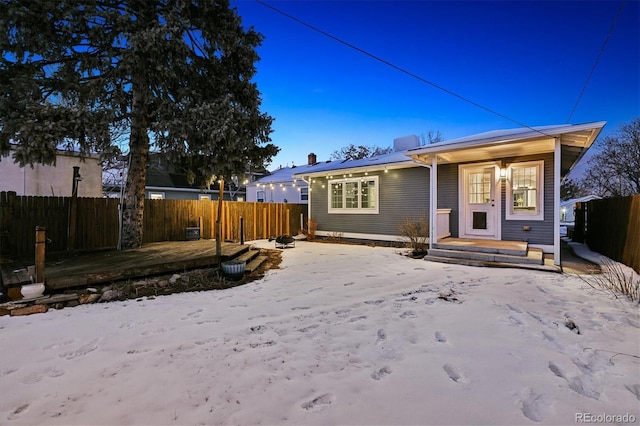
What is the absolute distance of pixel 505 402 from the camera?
190 cm

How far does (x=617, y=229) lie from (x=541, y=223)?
152 cm

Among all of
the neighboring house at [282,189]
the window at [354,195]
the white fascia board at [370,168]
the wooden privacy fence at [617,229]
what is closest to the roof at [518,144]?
the white fascia board at [370,168]

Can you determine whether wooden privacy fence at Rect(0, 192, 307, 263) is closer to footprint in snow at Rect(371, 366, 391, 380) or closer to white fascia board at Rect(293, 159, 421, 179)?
white fascia board at Rect(293, 159, 421, 179)

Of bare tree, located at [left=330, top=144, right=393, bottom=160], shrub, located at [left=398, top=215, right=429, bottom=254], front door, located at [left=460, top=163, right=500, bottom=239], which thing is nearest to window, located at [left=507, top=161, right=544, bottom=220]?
front door, located at [left=460, top=163, right=500, bottom=239]

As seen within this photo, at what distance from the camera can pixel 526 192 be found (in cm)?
777

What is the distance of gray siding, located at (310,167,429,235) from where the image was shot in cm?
972

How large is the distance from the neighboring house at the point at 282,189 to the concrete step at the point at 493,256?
35.0ft

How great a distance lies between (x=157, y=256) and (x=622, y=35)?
1192 centimetres

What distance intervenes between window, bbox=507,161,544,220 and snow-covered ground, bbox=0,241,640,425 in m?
3.87

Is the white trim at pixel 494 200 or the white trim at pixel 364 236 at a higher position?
the white trim at pixel 494 200

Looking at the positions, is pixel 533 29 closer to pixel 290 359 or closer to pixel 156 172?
pixel 290 359

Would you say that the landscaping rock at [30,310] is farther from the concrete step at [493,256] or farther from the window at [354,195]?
the window at [354,195]

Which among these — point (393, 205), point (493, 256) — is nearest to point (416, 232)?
point (393, 205)

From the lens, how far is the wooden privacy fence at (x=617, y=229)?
579 centimetres
